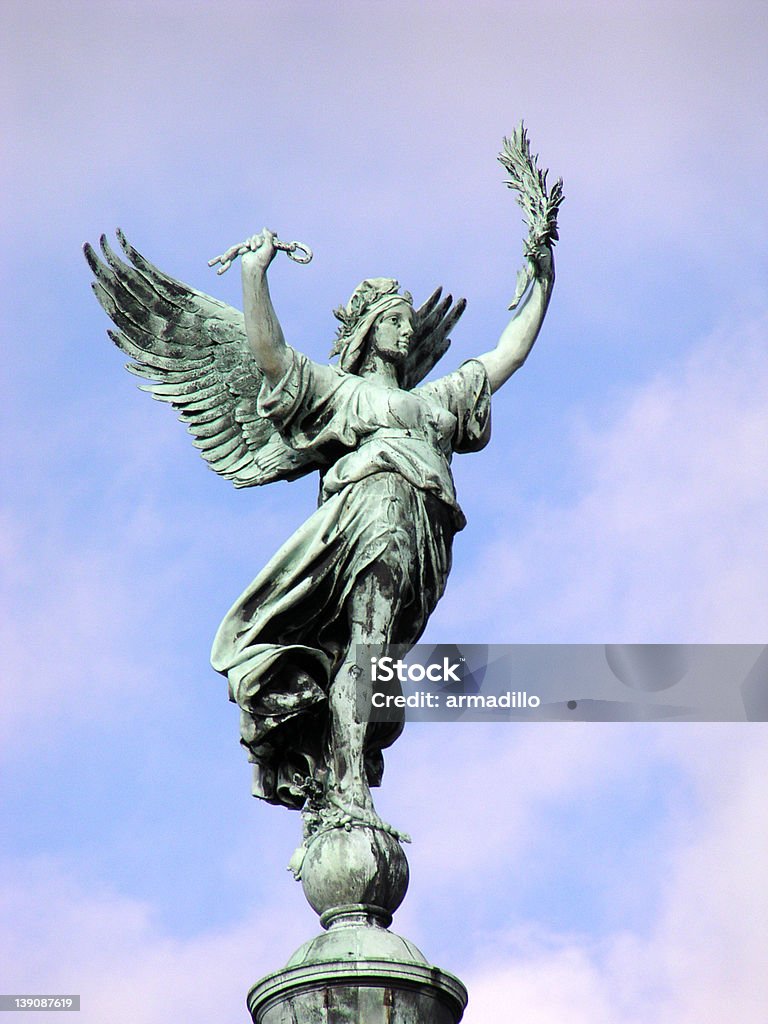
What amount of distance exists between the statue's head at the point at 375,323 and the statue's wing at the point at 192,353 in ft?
2.57

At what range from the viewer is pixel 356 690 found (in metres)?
13.8

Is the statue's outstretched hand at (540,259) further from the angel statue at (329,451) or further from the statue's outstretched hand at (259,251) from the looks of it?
the statue's outstretched hand at (259,251)

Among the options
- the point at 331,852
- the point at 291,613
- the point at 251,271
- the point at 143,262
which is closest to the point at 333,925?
the point at 331,852

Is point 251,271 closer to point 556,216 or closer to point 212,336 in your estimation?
point 212,336

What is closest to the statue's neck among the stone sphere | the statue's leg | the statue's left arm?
the statue's left arm

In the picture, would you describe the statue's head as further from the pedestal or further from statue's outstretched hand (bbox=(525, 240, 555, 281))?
the pedestal

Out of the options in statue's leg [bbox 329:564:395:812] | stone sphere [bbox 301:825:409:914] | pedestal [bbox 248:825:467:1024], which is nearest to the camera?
pedestal [bbox 248:825:467:1024]

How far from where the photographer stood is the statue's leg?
536 inches

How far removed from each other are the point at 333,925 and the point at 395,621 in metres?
2.22

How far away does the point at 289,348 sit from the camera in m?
14.5

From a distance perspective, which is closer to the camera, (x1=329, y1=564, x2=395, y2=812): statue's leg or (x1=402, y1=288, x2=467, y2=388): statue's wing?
(x1=329, y1=564, x2=395, y2=812): statue's leg

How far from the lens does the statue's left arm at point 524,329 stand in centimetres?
1510

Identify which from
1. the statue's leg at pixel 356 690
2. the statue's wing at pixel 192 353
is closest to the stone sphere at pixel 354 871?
the statue's leg at pixel 356 690

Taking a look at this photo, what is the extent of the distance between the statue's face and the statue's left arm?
0.60 meters
